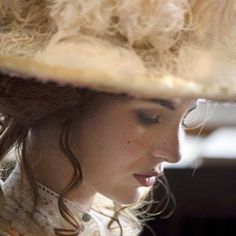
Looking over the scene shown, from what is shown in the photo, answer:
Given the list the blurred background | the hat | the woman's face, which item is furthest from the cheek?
the blurred background

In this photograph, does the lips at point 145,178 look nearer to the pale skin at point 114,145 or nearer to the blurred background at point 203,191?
the pale skin at point 114,145

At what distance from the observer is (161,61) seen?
0.57 meters

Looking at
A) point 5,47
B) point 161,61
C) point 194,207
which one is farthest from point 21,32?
point 194,207

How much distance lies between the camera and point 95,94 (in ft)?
2.19

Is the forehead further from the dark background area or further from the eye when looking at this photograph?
the dark background area

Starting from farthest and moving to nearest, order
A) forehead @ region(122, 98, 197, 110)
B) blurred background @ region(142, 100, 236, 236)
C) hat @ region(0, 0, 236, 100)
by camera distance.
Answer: blurred background @ region(142, 100, 236, 236), forehead @ region(122, 98, 197, 110), hat @ region(0, 0, 236, 100)

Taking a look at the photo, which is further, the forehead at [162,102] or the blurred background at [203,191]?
the blurred background at [203,191]

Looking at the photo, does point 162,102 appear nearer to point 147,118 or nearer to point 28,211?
point 147,118

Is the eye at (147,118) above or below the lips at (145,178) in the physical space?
above

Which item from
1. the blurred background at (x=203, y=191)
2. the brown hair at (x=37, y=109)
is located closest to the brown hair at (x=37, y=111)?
the brown hair at (x=37, y=109)

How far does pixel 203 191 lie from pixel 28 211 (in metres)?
0.82

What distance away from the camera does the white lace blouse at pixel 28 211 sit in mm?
680

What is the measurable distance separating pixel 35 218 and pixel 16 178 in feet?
0.19

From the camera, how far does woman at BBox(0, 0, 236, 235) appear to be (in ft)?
1.76
